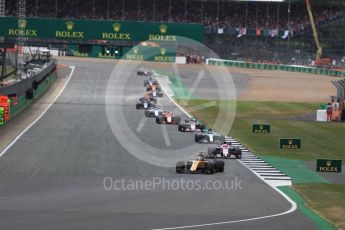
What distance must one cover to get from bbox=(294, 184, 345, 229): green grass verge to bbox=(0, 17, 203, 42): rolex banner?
8966 cm

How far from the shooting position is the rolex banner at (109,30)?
119 meters

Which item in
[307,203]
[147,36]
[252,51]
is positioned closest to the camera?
[307,203]

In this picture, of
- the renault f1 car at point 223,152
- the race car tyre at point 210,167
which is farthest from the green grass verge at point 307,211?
the renault f1 car at point 223,152

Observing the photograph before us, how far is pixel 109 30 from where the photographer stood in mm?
120500

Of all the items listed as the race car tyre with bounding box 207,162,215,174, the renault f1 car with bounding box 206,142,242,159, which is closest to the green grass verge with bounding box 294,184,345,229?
the race car tyre with bounding box 207,162,215,174

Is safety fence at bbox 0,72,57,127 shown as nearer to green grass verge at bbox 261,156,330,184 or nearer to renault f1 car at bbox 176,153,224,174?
green grass verge at bbox 261,156,330,184

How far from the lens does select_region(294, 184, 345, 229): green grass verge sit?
24.3m

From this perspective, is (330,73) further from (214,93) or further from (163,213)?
(163,213)

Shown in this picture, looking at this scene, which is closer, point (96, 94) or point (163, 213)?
point (163, 213)

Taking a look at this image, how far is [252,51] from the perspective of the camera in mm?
133000

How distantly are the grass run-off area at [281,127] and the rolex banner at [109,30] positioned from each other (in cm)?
4569

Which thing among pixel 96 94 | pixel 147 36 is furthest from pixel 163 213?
pixel 147 36

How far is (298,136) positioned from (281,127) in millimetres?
5149

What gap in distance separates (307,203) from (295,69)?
10218 cm
